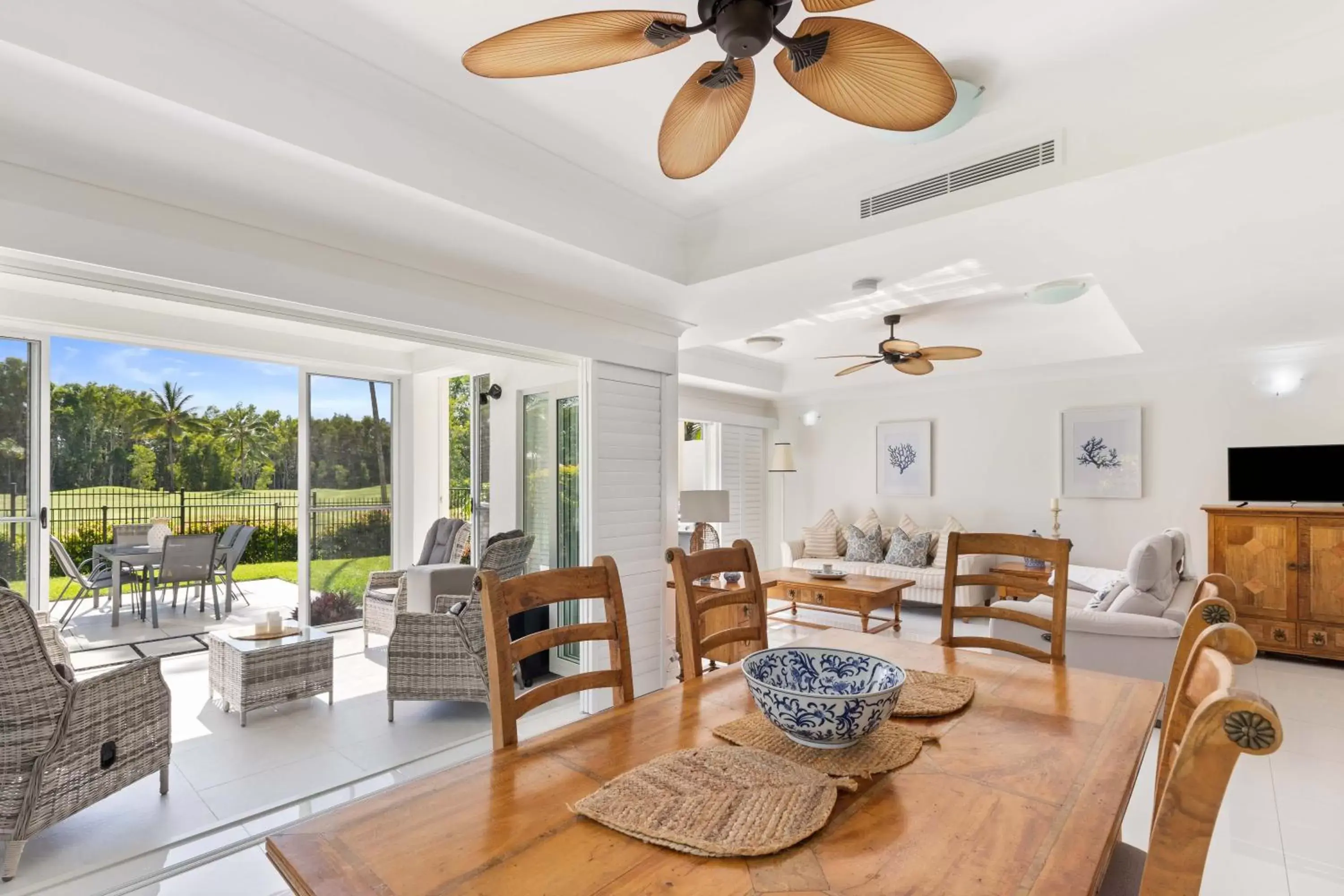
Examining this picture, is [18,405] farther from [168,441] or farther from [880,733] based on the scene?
[880,733]

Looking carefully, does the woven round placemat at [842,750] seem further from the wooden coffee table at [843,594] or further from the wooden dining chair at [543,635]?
the wooden coffee table at [843,594]

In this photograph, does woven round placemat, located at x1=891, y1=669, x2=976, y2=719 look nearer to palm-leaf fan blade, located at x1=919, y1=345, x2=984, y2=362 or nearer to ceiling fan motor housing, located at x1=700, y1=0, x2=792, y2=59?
ceiling fan motor housing, located at x1=700, y1=0, x2=792, y2=59

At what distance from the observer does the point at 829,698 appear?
1259mm

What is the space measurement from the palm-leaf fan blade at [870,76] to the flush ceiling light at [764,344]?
3.63 m

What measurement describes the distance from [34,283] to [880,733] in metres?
4.89

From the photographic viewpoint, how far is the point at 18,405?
4.09m

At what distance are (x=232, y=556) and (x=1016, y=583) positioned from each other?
6.50m

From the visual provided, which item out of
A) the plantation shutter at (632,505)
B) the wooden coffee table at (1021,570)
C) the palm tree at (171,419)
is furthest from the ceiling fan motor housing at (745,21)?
the palm tree at (171,419)

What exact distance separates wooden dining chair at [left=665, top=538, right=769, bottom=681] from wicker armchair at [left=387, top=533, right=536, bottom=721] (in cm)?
190

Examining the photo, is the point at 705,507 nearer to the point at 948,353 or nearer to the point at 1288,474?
the point at 948,353

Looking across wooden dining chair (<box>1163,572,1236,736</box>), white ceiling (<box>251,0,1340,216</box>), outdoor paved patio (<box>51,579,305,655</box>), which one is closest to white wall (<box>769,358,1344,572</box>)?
white ceiling (<box>251,0,1340,216</box>)

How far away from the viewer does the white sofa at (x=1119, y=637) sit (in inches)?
138

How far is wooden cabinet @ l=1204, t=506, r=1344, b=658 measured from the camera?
4.70 meters

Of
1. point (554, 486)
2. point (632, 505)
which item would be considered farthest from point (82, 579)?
point (632, 505)
